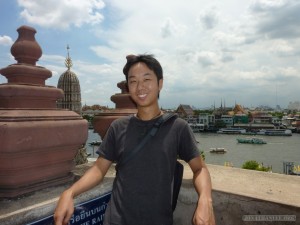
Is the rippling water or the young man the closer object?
the young man

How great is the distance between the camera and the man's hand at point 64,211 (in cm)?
136

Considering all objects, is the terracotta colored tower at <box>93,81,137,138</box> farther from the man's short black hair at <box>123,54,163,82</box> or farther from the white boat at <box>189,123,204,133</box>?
the white boat at <box>189,123,204,133</box>

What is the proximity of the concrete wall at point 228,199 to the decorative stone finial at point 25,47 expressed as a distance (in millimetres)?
1182

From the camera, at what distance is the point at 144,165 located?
155cm

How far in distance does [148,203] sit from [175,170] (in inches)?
10.3

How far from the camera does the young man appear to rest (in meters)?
1.50

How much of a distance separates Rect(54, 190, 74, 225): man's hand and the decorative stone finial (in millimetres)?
1538

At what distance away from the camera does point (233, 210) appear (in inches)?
87.7

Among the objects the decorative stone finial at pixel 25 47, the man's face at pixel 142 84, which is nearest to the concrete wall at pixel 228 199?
the man's face at pixel 142 84

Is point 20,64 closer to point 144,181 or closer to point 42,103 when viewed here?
point 42,103

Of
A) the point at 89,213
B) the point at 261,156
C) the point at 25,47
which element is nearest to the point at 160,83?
the point at 89,213

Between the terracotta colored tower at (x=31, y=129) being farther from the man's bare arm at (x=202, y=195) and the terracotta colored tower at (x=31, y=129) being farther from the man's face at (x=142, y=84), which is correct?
the man's bare arm at (x=202, y=195)

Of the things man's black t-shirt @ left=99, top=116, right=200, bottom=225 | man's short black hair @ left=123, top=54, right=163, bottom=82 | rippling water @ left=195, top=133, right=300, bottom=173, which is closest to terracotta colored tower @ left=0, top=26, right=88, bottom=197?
man's black t-shirt @ left=99, top=116, right=200, bottom=225

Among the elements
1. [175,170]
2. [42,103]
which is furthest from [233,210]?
[42,103]
